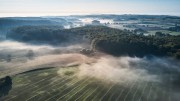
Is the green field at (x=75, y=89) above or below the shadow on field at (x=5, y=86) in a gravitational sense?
below

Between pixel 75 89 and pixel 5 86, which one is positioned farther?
pixel 75 89

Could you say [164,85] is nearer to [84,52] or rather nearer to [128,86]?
[128,86]

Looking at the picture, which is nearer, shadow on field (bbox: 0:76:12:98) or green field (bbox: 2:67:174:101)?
green field (bbox: 2:67:174:101)

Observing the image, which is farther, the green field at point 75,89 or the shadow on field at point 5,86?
the shadow on field at point 5,86

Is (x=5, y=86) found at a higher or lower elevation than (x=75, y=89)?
higher

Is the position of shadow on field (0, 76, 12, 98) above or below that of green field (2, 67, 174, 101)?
above

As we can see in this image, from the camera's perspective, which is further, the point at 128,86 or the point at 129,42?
the point at 129,42

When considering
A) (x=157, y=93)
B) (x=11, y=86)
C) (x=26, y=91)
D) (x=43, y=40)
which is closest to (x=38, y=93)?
(x=26, y=91)

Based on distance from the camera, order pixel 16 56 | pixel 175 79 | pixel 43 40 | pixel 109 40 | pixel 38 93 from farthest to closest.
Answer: pixel 43 40, pixel 109 40, pixel 16 56, pixel 175 79, pixel 38 93
